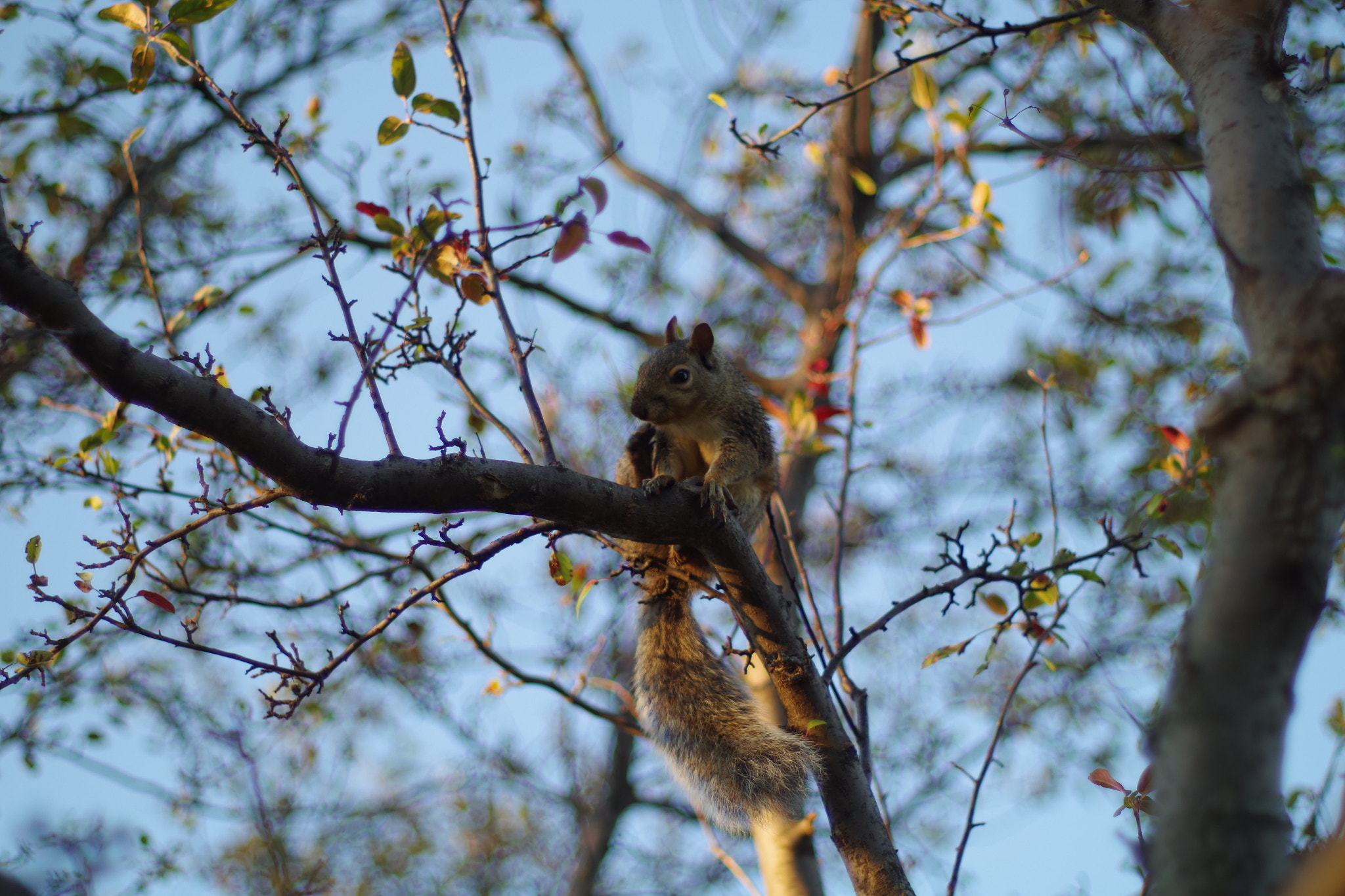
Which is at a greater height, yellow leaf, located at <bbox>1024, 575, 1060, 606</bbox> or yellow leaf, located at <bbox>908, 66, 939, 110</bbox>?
yellow leaf, located at <bbox>908, 66, 939, 110</bbox>

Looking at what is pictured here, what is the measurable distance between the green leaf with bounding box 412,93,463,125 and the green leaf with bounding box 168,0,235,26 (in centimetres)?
54

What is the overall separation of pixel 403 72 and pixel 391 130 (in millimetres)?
166

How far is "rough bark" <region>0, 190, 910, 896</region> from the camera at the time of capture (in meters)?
1.55

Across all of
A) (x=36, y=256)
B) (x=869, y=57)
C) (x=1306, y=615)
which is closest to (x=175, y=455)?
(x=36, y=256)

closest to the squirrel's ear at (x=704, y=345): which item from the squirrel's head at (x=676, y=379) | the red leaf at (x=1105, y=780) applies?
the squirrel's head at (x=676, y=379)

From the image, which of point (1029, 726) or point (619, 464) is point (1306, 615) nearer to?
point (619, 464)

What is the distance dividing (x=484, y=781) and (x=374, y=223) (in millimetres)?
5052

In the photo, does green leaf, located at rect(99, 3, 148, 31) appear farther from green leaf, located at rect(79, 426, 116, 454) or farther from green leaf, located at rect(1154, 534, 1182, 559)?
green leaf, located at rect(1154, 534, 1182, 559)

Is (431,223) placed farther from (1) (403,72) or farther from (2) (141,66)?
(2) (141,66)

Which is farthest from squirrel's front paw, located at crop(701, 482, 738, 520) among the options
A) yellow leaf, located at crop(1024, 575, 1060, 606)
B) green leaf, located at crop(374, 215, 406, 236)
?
green leaf, located at crop(374, 215, 406, 236)

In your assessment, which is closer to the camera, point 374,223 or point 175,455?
point 374,223

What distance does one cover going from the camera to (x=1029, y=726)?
6.21 meters

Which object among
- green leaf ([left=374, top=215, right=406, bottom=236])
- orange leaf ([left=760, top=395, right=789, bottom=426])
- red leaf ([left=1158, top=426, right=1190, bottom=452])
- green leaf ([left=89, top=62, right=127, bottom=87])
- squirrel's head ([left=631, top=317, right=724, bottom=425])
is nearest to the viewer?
green leaf ([left=89, top=62, right=127, bottom=87])

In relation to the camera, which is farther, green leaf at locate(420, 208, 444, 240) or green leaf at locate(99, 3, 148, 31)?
green leaf at locate(420, 208, 444, 240)
